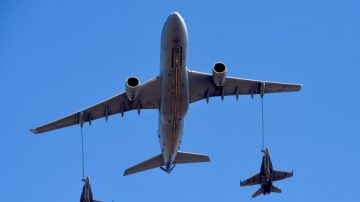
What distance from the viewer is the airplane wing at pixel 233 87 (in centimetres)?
4516

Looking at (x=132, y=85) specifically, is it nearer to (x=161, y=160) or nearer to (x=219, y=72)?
(x=219, y=72)

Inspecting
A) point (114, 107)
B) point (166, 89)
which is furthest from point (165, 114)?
point (114, 107)

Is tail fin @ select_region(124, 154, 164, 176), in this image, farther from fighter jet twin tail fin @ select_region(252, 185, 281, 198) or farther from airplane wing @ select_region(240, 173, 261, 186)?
fighter jet twin tail fin @ select_region(252, 185, 281, 198)

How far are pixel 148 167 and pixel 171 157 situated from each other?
201cm

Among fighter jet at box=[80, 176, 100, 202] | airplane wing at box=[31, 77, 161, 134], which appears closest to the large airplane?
airplane wing at box=[31, 77, 161, 134]

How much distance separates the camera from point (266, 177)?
45.3m

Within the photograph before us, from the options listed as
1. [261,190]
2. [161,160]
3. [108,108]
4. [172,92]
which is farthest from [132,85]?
[261,190]

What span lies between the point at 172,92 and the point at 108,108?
19.3ft

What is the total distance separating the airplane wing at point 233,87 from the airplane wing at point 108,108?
2430 millimetres

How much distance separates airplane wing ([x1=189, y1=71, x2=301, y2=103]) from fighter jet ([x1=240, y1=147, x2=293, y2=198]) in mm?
3834

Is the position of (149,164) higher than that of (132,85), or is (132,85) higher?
(132,85)

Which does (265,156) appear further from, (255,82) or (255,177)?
(255,82)

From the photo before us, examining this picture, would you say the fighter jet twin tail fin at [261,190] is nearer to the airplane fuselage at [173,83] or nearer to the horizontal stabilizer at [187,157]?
the horizontal stabilizer at [187,157]

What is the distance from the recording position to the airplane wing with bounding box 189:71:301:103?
148ft
